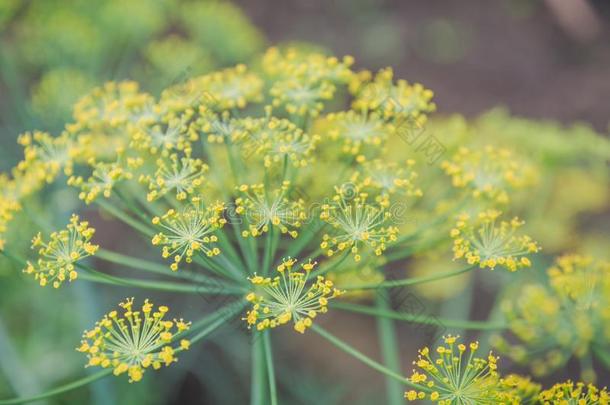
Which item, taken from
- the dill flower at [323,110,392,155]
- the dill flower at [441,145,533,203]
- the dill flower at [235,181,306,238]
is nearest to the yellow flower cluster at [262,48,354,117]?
the dill flower at [323,110,392,155]

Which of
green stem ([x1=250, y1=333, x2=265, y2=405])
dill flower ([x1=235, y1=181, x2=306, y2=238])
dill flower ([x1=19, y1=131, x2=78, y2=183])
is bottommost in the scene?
green stem ([x1=250, y1=333, x2=265, y2=405])

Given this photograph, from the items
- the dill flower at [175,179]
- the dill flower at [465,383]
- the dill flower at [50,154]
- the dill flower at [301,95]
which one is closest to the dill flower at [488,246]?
the dill flower at [465,383]

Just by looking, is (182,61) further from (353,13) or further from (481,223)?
(353,13)

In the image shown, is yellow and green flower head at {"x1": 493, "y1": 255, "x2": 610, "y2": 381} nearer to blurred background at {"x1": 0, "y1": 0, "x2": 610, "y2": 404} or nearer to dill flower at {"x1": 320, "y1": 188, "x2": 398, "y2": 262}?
dill flower at {"x1": 320, "y1": 188, "x2": 398, "y2": 262}

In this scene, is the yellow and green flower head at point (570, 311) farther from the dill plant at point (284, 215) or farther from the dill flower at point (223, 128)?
the dill flower at point (223, 128)

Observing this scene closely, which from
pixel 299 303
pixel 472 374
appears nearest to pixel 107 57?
pixel 299 303

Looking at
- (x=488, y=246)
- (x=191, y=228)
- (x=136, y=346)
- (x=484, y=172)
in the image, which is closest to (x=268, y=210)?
(x=191, y=228)

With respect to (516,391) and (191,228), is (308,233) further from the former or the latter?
(516,391)
